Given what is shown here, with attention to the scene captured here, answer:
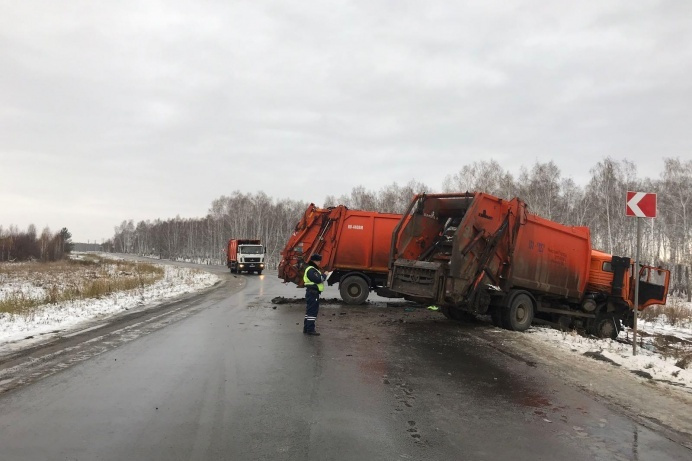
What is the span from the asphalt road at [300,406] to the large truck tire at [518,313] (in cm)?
201

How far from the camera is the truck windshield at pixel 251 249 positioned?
4073 cm

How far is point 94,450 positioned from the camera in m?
3.80

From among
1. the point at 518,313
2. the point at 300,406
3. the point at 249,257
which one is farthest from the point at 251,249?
the point at 300,406

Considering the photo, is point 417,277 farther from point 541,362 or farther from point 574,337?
point 541,362

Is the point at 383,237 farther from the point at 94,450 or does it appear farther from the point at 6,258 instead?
the point at 6,258

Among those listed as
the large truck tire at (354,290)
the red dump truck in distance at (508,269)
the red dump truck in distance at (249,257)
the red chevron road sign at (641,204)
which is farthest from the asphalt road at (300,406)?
the red dump truck in distance at (249,257)

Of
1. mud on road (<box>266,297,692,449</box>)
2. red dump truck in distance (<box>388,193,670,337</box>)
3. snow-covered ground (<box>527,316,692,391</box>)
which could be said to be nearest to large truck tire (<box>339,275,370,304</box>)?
mud on road (<box>266,297,692,449</box>)

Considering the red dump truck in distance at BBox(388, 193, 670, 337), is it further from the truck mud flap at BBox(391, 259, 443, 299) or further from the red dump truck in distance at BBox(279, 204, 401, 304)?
the red dump truck in distance at BBox(279, 204, 401, 304)

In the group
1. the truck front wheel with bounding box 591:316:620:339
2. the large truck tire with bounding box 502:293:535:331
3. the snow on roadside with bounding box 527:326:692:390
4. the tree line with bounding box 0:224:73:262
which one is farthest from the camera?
the tree line with bounding box 0:224:73:262

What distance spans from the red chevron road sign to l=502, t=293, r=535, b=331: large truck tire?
304cm

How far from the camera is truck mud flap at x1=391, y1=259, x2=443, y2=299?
10000 millimetres

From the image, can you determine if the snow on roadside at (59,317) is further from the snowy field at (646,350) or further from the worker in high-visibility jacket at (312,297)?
the snowy field at (646,350)

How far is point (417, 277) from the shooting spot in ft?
34.5

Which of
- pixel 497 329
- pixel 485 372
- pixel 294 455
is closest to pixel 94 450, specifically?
pixel 294 455
